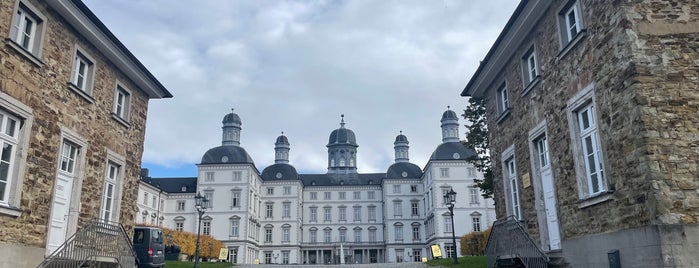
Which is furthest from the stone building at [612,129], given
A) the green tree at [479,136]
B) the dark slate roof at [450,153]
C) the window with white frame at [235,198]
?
the window with white frame at [235,198]

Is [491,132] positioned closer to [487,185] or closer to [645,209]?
[487,185]

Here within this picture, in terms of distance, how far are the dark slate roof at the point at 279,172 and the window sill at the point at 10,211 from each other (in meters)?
63.0

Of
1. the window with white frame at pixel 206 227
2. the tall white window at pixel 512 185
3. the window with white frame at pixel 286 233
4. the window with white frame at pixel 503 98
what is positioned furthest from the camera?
the window with white frame at pixel 286 233

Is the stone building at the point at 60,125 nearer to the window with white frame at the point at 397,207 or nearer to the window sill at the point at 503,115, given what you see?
the window sill at the point at 503,115

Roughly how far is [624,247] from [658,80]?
2.76 meters

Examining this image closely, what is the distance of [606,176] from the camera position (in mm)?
9164

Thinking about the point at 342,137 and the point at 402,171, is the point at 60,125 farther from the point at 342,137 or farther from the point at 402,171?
the point at 342,137

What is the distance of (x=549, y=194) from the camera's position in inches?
476

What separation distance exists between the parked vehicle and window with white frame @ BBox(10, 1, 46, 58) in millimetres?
11097

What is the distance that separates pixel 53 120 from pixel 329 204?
65.3m

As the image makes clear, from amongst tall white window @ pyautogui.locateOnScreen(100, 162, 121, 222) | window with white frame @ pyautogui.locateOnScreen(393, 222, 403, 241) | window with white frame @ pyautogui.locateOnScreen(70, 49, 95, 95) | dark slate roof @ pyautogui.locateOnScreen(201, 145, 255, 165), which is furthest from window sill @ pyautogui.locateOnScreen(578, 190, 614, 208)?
window with white frame @ pyautogui.locateOnScreen(393, 222, 403, 241)

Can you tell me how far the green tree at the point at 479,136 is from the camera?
70.7 feet

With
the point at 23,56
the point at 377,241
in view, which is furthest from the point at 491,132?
the point at 377,241

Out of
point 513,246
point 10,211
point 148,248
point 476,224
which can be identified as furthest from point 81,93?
point 476,224
